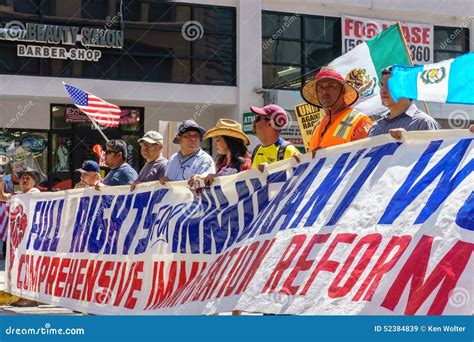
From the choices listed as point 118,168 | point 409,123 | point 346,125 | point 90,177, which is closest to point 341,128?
point 346,125

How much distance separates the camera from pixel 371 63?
10.6 metres

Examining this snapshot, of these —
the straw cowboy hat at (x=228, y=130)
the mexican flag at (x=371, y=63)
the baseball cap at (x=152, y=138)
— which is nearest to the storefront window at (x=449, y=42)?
the mexican flag at (x=371, y=63)

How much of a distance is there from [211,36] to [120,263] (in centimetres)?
1591

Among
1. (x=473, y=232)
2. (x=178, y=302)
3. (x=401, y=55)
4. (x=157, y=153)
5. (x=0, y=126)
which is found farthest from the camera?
(x=0, y=126)

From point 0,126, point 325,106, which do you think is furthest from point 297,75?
point 325,106

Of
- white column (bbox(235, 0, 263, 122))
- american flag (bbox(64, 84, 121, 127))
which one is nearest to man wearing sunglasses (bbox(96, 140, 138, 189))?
american flag (bbox(64, 84, 121, 127))

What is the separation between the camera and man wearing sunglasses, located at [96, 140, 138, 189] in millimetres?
8582

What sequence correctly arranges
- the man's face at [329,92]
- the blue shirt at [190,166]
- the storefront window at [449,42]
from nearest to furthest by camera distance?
the man's face at [329,92], the blue shirt at [190,166], the storefront window at [449,42]

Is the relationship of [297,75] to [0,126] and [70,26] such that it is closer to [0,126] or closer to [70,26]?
[70,26]

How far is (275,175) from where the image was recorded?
6105mm

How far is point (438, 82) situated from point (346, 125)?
80 cm

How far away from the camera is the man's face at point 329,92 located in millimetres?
6316

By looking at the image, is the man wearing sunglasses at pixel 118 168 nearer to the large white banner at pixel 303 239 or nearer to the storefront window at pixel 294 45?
the large white banner at pixel 303 239

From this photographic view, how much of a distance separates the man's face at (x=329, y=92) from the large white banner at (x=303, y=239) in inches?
25.1
